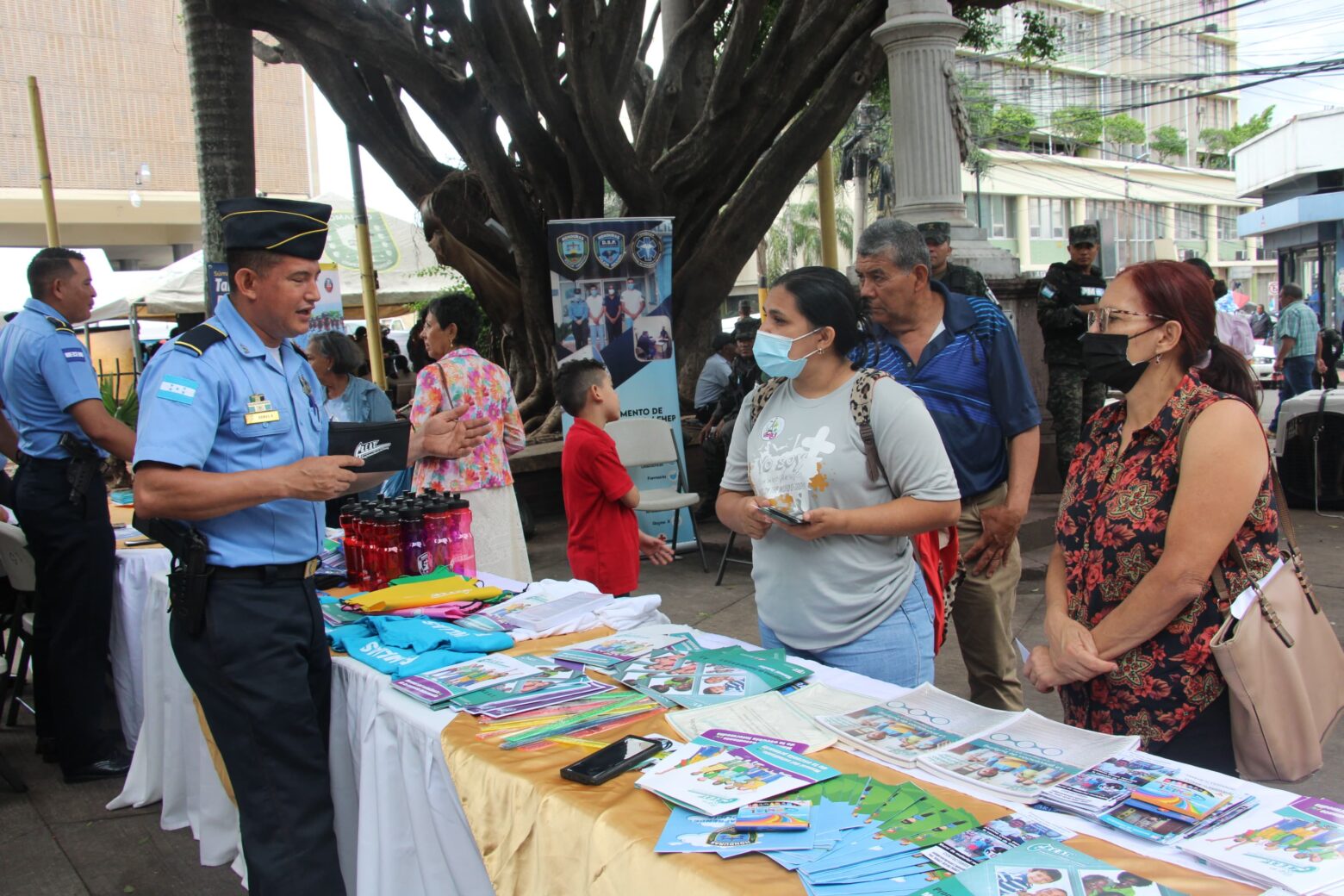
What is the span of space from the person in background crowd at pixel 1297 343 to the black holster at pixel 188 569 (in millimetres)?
11880

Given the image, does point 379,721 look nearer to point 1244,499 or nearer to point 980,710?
point 980,710

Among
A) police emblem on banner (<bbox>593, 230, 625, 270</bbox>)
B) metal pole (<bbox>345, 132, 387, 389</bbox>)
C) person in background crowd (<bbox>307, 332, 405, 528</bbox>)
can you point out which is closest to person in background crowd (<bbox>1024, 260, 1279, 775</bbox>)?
person in background crowd (<bbox>307, 332, 405, 528</bbox>)

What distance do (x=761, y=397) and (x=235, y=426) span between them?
1.36 m

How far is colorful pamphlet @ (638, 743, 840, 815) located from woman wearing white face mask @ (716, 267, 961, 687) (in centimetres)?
70

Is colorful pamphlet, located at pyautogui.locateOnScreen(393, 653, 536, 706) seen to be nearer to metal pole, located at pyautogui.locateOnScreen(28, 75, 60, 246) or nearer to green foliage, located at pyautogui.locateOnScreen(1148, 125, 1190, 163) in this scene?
metal pole, located at pyautogui.locateOnScreen(28, 75, 60, 246)

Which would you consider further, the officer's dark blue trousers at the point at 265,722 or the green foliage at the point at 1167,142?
the green foliage at the point at 1167,142

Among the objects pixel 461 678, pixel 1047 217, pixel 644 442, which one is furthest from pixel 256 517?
pixel 1047 217

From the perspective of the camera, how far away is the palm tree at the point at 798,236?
48.1 metres

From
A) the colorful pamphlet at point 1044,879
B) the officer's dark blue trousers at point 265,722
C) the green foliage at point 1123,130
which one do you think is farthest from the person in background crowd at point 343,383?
the green foliage at point 1123,130

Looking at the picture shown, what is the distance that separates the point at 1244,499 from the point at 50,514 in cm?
407

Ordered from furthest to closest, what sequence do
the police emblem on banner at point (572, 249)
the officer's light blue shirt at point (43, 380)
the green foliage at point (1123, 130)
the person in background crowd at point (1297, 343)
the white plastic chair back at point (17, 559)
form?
the green foliage at point (1123, 130), the person in background crowd at point (1297, 343), the police emblem on banner at point (572, 249), the white plastic chair back at point (17, 559), the officer's light blue shirt at point (43, 380)

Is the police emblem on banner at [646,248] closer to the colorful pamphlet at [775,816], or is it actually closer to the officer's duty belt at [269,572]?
the officer's duty belt at [269,572]

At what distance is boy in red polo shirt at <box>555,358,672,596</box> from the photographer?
4.08 meters

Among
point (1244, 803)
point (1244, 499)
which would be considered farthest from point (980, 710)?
point (1244, 499)
